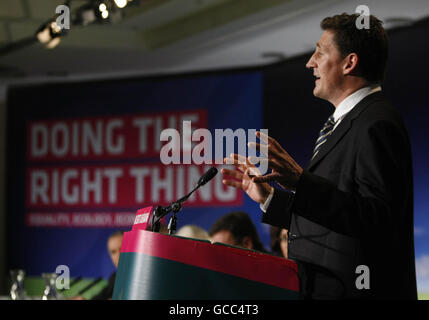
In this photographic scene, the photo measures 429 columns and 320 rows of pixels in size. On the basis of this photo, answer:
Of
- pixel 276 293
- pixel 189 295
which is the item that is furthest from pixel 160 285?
pixel 276 293

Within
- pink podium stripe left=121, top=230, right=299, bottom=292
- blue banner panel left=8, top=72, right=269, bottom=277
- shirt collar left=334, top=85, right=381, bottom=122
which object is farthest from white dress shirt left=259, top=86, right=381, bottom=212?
blue banner panel left=8, top=72, right=269, bottom=277

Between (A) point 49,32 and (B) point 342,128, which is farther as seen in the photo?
(A) point 49,32

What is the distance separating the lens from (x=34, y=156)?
6227 mm

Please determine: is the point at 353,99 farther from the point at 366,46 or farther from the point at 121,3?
the point at 121,3

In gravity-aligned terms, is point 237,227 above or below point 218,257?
above

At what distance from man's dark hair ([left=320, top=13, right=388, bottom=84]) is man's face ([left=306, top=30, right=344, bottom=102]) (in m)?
0.02

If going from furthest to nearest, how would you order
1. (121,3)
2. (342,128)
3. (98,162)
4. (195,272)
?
1. (98,162)
2. (121,3)
3. (342,128)
4. (195,272)

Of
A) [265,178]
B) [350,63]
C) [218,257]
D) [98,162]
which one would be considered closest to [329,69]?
[350,63]

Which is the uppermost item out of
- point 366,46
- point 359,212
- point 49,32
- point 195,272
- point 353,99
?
point 49,32

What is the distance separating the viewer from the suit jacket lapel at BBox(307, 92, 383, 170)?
148 centimetres

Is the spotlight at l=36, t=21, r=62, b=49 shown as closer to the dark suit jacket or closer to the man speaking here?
the man speaking

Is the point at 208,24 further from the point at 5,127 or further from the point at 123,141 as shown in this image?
the point at 5,127

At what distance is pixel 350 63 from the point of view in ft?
5.21

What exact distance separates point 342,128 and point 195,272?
543 mm
